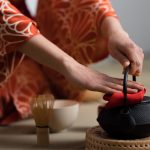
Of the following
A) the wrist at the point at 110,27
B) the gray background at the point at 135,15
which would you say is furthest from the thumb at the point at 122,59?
the gray background at the point at 135,15

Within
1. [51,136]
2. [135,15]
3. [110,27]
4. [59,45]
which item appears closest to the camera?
[51,136]

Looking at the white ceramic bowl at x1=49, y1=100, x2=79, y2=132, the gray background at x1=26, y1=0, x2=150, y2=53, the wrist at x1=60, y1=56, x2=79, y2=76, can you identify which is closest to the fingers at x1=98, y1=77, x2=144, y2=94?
the wrist at x1=60, y1=56, x2=79, y2=76

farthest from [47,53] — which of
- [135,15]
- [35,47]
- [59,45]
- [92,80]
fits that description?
[135,15]

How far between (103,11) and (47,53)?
1.32ft

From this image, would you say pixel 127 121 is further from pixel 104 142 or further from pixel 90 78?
pixel 90 78

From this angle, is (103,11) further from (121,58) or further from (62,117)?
(62,117)

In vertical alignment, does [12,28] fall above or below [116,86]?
above

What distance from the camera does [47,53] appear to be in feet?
4.17

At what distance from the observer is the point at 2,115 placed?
1541 millimetres

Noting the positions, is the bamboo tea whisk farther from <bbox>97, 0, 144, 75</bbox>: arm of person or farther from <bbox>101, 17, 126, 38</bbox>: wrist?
<bbox>101, 17, 126, 38</bbox>: wrist

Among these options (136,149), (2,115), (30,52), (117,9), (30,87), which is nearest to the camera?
(136,149)

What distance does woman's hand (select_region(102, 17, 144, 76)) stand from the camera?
1.21 metres

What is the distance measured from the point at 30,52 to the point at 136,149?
472 millimetres

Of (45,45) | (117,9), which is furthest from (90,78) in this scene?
(117,9)
